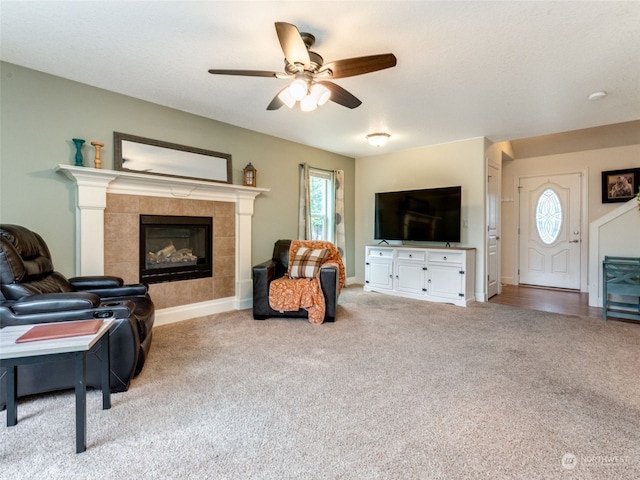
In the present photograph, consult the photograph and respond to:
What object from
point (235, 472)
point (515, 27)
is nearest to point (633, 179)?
point (515, 27)

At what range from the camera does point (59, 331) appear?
159 cm

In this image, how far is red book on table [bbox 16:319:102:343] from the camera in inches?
59.5

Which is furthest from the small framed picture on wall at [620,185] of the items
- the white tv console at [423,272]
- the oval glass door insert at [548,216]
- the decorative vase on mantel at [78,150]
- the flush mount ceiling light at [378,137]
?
the decorative vase on mantel at [78,150]

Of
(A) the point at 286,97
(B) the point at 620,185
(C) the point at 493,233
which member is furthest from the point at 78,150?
(B) the point at 620,185

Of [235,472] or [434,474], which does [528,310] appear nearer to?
[434,474]

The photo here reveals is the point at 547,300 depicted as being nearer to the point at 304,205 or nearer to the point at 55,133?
the point at 304,205

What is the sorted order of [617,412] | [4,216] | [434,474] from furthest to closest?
[4,216] < [617,412] < [434,474]

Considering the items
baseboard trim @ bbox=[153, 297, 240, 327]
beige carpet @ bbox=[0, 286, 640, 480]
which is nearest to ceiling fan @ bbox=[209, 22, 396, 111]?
beige carpet @ bbox=[0, 286, 640, 480]

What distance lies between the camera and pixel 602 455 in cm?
149

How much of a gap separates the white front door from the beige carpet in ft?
9.73

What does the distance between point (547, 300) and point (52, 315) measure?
5789 millimetres

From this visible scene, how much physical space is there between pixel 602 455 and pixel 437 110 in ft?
10.7

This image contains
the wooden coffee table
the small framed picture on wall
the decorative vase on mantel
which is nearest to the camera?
the wooden coffee table

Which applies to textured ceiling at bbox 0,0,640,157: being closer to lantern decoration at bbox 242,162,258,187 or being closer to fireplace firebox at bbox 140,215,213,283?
lantern decoration at bbox 242,162,258,187
